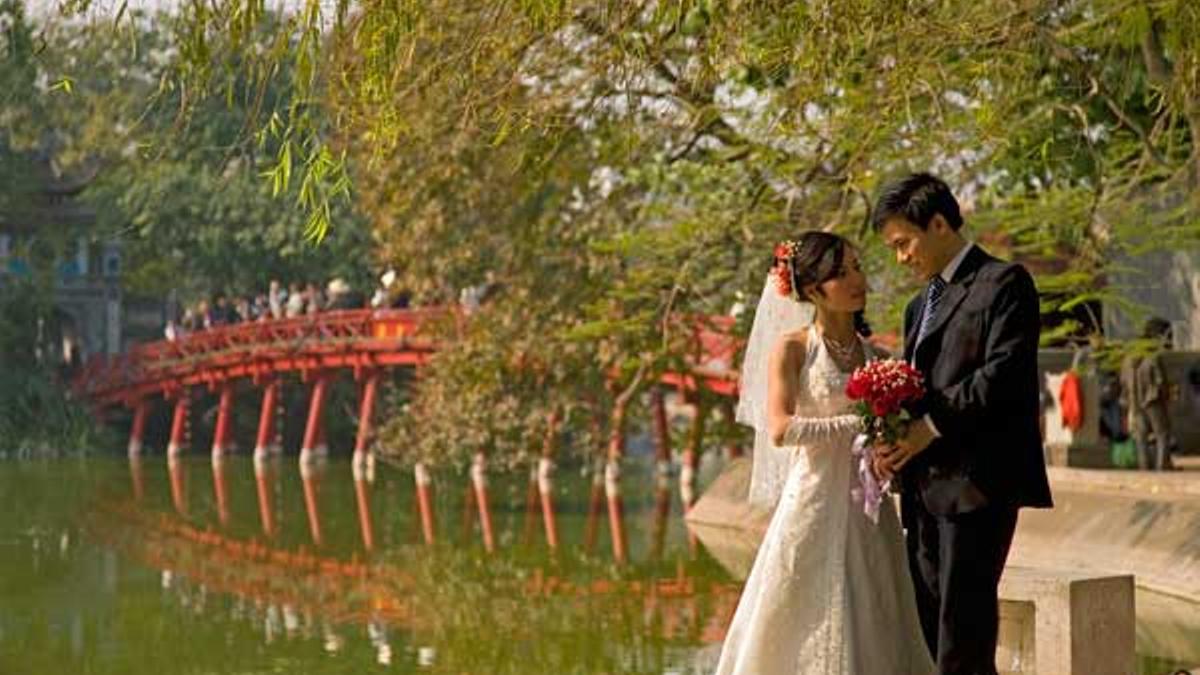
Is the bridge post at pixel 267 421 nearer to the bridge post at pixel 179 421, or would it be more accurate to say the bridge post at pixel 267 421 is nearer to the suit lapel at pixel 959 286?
the bridge post at pixel 179 421

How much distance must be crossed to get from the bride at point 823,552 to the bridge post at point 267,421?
124 feet

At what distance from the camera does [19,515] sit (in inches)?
1109

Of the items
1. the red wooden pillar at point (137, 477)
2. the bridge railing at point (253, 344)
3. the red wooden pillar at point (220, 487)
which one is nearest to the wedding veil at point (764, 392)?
the red wooden pillar at point (220, 487)

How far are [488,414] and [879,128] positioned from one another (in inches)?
579

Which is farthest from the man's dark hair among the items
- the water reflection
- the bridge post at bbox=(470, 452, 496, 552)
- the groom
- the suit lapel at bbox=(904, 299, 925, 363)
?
the bridge post at bbox=(470, 452, 496, 552)

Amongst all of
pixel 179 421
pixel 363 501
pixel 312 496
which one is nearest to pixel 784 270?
pixel 363 501

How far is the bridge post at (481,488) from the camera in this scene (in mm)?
25859

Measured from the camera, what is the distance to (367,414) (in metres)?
42.6

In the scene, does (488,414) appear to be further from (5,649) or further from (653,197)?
(5,649)

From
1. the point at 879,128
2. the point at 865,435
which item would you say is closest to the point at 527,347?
the point at 879,128

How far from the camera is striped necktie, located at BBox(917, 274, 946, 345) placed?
711 centimetres

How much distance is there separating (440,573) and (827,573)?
1173 centimetres

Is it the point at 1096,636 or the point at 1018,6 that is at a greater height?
the point at 1018,6

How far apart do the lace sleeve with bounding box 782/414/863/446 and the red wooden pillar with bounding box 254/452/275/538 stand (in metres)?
16.9
